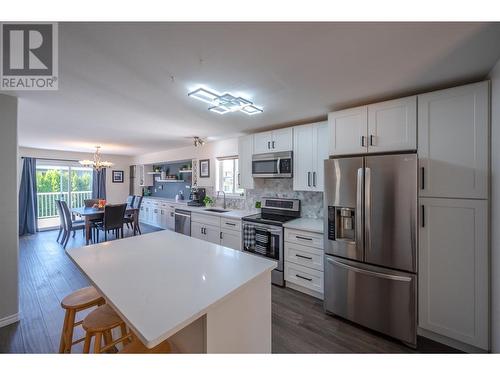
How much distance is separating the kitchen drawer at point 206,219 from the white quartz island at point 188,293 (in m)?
1.98

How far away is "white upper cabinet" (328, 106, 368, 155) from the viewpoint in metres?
2.19

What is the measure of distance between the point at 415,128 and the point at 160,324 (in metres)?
2.46

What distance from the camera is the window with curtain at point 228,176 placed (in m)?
4.40

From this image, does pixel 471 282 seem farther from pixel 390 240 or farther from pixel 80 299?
pixel 80 299

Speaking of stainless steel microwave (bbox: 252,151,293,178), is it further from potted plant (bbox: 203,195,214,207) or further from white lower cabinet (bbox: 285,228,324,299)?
potted plant (bbox: 203,195,214,207)

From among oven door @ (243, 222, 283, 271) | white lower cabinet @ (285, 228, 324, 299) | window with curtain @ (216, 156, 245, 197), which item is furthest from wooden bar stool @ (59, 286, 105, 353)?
window with curtain @ (216, 156, 245, 197)

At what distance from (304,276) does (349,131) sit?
186 cm

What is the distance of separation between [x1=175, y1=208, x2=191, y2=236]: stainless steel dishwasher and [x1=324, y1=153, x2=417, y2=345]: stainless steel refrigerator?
2955 millimetres

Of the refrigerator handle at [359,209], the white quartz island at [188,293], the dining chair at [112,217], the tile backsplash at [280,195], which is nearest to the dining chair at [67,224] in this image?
the dining chair at [112,217]

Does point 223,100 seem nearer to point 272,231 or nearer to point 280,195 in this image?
point 272,231

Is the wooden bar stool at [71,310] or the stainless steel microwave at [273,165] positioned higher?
the stainless steel microwave at [273,165]

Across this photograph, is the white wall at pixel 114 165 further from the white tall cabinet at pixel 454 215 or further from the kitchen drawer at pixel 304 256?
the white tall cabinet at pixel 454 215

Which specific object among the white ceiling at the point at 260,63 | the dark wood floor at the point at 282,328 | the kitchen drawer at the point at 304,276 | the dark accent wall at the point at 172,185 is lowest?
the dark wood floor at the point at 282,328
